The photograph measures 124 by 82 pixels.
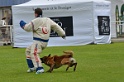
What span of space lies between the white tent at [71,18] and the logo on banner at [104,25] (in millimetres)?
85

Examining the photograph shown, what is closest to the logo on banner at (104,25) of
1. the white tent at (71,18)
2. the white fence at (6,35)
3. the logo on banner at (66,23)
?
the white tent at (71,18)

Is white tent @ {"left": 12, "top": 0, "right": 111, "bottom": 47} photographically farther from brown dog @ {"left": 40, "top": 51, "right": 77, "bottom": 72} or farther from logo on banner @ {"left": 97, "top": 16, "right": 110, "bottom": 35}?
brown dog @ {"left": 40, "top": 51, "right": 77, "bottom": 72}

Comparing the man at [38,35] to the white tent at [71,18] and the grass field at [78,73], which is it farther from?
the white tent at [71,18]

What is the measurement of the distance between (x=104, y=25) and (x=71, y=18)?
211cm

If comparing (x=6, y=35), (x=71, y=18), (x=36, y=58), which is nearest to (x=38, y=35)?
(x=36, y=58)

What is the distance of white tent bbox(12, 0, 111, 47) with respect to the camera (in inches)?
1000

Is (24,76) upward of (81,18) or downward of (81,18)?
downward

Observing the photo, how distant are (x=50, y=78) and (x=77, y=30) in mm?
14262

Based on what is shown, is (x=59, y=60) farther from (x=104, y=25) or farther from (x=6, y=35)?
(x=6, y=35)

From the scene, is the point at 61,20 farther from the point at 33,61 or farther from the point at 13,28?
the point at 33,61

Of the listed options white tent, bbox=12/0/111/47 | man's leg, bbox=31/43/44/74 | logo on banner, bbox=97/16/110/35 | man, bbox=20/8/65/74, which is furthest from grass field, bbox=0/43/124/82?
logo on banner, bbox=97/16/110/35

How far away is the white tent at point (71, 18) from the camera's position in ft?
83.4

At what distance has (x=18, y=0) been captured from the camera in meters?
41.4

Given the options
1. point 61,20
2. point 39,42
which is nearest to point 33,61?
point 39,42
